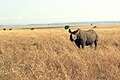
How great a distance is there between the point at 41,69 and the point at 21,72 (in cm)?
60

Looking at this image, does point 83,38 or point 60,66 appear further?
point 83,38

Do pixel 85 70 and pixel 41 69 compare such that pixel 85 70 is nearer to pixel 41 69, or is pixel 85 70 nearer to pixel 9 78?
pixel 41 69

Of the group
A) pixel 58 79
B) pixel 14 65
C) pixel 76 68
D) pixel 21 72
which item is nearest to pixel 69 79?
pixel 58 79

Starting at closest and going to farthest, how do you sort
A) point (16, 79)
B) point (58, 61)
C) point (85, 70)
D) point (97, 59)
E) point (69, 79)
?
point (16, 79) < point (69, 79) < point (85, 70) < point (58, 61) < point (97, 59)

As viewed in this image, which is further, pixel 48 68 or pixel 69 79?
pixel 48 68

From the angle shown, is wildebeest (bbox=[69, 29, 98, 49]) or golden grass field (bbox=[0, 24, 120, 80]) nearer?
golden grass field (bbox=[0, 24, 120, 80])

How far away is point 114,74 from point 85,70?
905 millimetres

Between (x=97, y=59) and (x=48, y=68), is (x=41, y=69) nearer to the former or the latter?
(x=48, y=68)

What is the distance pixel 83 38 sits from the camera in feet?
58.2

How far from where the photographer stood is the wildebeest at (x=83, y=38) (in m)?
16.3

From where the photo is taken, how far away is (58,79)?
7.08 m

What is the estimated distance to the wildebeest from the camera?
642 inches

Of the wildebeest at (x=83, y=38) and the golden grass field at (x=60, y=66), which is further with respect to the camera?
the wildebeest at (x=83, y=38)

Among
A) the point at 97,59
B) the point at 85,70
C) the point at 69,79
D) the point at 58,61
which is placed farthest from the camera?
the point at 97,59
